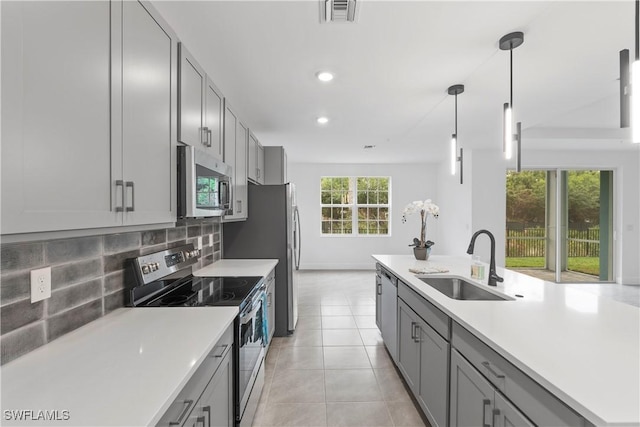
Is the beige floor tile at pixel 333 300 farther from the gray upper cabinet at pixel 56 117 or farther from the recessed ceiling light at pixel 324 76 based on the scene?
the gray upper cabinet at pixel 56 117

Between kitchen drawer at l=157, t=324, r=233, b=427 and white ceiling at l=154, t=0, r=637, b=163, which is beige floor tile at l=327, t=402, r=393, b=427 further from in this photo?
white ceiling at l=154, t=0, r=637, b=163

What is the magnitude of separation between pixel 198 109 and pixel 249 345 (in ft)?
4.92

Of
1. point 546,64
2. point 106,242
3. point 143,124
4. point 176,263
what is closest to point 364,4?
point 143,124

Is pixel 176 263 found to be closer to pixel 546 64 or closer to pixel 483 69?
pixel 483 69

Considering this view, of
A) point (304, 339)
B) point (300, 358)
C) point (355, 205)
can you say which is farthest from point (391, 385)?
point (355, 205)

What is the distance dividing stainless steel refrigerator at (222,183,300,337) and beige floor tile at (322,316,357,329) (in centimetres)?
58

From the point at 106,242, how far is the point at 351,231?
21.0 ft

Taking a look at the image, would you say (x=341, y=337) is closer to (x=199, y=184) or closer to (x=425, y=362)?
(x=425, y=362)

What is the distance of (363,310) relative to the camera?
4.52m

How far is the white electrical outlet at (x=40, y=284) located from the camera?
1.17 meters

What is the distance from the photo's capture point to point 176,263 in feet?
7.32

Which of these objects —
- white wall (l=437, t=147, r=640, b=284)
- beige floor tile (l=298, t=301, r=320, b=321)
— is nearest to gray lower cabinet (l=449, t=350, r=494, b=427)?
beige floor tile (l=298, t=301, r=320, b=321)

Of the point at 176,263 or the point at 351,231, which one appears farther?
the point at 351,231

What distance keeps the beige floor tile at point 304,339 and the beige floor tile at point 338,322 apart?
0.21 metres
